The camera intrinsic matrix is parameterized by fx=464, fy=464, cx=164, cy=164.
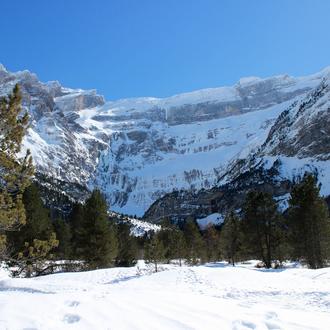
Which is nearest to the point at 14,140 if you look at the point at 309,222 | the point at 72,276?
the point at 72,276

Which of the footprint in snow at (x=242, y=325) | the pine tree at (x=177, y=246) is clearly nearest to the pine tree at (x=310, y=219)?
the pine tree at (x=177, y=246)

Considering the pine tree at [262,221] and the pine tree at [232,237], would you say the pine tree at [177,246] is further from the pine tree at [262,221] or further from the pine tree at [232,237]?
the pine tree at [262,221]

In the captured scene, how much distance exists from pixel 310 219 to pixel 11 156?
34.9m

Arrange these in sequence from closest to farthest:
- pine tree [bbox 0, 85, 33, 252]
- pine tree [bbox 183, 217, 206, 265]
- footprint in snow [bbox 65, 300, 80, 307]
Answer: footprint in snow [bbox 65, 300, 80, 307]
pine tree [bbox 0, 85, 33, 252]
pine tree [bbox 183, 217, 206, 265]

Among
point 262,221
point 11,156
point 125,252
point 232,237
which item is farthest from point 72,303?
point 125,252

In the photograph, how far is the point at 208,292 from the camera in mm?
21031

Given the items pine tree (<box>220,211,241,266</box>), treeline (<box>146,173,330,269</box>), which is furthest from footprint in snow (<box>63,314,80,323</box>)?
pine tree (<box>220,211,241,266</box>)

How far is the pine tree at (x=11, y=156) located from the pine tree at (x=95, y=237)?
99.9 ft

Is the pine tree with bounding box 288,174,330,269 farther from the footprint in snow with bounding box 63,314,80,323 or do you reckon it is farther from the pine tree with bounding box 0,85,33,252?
the footprint in snow with bounding box 63,314,80,323

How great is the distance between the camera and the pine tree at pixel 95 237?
45.1 metres

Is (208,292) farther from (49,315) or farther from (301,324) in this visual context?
(49,315)

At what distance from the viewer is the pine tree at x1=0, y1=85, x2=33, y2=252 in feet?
47.2

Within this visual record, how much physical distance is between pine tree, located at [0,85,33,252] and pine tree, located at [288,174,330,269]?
33.9m

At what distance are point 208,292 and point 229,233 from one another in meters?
40.9
